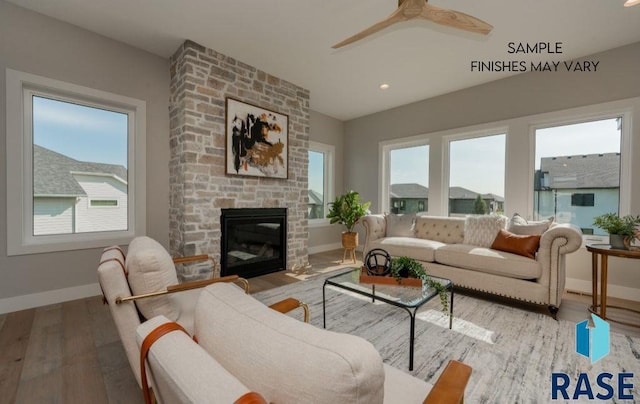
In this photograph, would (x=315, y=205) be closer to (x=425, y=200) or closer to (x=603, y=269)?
(x=425, y=200)

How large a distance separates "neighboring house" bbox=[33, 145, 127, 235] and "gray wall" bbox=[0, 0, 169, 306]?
266mm

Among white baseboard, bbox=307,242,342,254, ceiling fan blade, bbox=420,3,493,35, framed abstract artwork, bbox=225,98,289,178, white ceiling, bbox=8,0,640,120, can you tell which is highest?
white ceiling, bbox=8,0,640,120

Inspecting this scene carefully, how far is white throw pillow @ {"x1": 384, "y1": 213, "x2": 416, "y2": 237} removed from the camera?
409 centimetres

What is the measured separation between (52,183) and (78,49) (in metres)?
1.48

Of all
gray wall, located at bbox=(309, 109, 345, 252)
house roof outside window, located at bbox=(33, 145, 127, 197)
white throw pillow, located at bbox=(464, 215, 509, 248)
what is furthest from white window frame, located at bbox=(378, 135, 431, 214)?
house roof outside window, located at bbox=(33, 145, 127, 197)

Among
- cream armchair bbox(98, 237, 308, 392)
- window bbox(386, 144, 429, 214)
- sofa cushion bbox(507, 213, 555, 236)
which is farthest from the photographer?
window bbox(386, 144, 429, 214)

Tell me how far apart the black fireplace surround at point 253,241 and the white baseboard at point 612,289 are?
12.6 ft

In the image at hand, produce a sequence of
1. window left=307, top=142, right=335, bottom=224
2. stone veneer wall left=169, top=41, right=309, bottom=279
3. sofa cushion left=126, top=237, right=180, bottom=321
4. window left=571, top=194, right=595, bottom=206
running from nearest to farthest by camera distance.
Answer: sofa cushion left=126, top=237, right=180, bottom=321, stone veneer wall left=169, top=41, right=309, bottom=279, window left=571, top=194, right=595, bottom=206, window left=307, top=142, right=335, bottom=224

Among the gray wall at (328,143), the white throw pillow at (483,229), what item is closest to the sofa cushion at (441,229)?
the white throw pillow at (483,229)

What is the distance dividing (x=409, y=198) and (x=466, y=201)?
1029mm

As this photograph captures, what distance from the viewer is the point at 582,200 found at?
3344 mm

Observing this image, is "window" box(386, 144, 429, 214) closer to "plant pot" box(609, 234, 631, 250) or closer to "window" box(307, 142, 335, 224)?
"window" box(307, 142, 335, 224)

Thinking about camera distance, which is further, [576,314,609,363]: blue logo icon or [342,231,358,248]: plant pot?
[342,231,358,248]: plant pot

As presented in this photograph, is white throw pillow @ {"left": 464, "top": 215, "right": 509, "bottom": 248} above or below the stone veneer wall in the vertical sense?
below
